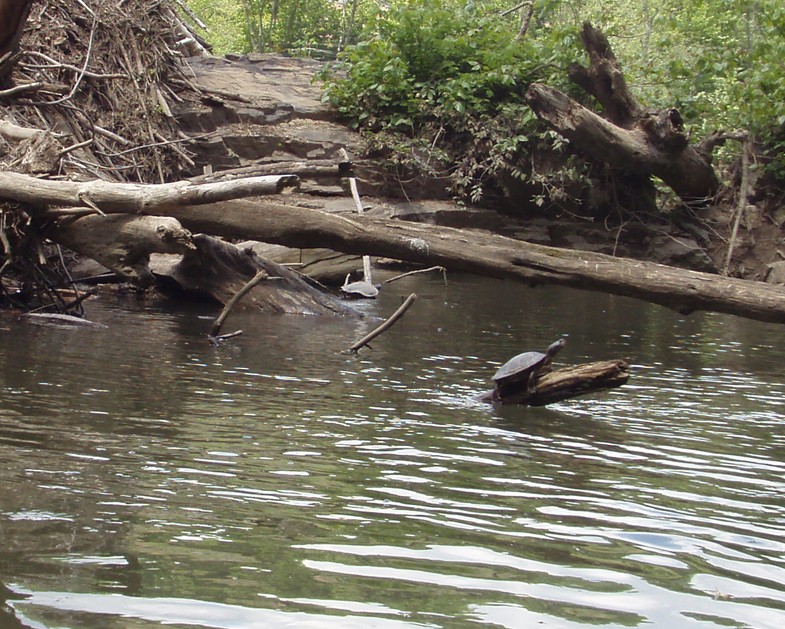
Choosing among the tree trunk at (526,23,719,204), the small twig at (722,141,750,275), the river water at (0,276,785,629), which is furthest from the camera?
the small twig at (722,141,750,275)

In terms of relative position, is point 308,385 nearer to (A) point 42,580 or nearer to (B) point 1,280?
(A) point 42,580

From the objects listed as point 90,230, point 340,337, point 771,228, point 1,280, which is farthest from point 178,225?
point 771,228

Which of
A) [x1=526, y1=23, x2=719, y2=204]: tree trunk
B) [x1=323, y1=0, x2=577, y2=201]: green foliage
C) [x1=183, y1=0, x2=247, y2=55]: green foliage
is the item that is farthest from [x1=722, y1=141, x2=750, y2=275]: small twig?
[x1=183, y1=0, x2=247, y2=55]: green foliage

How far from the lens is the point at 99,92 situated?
48.8 ft

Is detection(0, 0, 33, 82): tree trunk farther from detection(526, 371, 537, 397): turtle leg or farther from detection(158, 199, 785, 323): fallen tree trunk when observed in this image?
detection(526, 371, 537, 397): turtle leg

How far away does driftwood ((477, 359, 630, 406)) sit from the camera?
590cm

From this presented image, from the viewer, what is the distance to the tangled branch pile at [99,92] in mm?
10875

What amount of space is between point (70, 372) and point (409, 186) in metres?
11.8

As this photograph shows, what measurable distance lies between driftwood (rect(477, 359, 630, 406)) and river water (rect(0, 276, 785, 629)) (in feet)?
0.50

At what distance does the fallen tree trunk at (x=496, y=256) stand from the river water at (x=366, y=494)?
26.4 inches

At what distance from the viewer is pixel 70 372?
6.62 m

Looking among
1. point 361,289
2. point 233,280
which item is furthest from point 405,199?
point 233,280

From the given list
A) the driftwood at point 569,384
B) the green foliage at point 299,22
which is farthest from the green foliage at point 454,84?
the driftwood at point 569,384

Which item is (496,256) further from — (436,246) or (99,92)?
(99,92)
